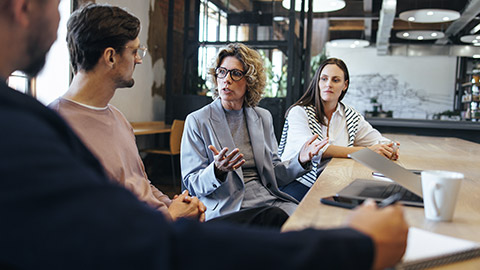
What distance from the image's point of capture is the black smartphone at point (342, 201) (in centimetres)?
94

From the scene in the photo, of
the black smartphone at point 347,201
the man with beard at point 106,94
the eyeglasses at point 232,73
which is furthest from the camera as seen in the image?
the eyeglasses at point 232,73

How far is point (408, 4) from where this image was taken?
847cm

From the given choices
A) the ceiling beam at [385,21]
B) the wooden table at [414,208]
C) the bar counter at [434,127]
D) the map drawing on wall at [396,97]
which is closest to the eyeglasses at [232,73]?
the wooden table at [414,208]

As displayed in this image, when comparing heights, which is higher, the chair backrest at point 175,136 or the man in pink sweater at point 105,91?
the man in pink sweater at point 105,91

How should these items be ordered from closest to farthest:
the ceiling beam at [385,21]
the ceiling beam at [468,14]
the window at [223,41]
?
the window at [223,41], the ceiling beam at [385,21], the ceiling beam at [468,14]

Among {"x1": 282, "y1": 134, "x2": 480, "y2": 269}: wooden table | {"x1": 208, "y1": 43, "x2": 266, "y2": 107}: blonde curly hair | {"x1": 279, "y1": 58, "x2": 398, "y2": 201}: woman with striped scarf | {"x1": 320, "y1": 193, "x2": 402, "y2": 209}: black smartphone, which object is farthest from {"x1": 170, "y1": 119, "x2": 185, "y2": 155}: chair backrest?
{"x1": 320, "y1": 193, "x2": 402, "y2": 209}: black smartphone

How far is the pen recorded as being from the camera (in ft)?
2.87

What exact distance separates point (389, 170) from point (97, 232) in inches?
33.5

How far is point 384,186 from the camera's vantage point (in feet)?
3.91

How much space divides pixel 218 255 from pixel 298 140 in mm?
1935

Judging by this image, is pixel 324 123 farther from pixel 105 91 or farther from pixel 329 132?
pixel 105 91

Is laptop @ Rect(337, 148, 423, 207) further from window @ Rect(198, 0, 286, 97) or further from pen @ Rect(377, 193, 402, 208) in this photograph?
window @ Rect(198, 0, 286, 97)

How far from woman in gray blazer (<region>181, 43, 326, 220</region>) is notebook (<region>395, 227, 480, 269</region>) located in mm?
880

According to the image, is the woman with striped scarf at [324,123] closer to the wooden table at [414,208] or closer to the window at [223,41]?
the wooden table at [414,208]
